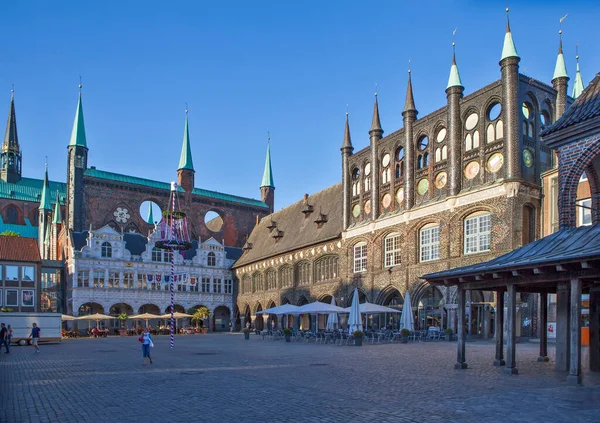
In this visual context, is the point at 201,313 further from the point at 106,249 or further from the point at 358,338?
the point at 358,338

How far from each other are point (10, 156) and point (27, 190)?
6.42 m

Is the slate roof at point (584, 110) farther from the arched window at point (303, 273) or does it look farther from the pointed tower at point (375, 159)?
the arched window at point (303, 273)

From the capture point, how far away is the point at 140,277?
6238 centimetres

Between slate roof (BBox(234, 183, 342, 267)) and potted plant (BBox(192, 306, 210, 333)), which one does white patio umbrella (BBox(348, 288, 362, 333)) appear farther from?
potted plant (BBox(192, 306, 210, 333))

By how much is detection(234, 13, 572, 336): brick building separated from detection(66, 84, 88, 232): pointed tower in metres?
26.8

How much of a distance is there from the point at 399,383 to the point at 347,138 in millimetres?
36029

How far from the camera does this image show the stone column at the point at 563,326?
15.6 meters

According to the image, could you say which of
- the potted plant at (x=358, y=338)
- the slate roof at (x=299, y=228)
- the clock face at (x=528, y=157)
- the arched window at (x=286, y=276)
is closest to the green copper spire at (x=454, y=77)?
the clock face at (x=528, y=157)

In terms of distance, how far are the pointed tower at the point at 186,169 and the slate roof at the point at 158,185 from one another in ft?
2.93

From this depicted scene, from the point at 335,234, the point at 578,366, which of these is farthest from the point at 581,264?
the point at 335,234

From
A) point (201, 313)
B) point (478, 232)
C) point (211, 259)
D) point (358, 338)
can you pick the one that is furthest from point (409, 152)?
point (211, 259)

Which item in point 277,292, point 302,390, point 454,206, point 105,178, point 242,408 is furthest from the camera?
point 105,178

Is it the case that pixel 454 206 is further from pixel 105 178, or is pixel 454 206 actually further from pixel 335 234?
pixel 105 178

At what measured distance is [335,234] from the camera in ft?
157
